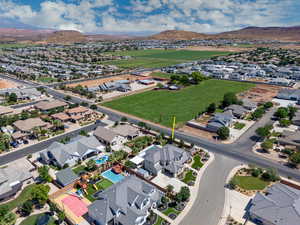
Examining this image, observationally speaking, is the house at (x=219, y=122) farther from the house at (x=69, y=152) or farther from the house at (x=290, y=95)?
the house at (x=290, y=95)

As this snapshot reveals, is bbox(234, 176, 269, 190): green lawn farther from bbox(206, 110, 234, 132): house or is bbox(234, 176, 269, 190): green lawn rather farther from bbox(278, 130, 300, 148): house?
bbox(206, 110, 234, 132): house

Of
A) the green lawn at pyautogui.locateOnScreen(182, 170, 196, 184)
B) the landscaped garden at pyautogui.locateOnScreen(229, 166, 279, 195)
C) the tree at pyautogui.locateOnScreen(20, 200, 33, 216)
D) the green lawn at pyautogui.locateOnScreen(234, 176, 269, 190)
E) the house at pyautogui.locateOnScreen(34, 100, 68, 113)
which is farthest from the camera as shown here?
the house at pyautogui.locateOnScreen(34, 100, 68, 113)

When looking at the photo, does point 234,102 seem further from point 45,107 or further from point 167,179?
point 45,107

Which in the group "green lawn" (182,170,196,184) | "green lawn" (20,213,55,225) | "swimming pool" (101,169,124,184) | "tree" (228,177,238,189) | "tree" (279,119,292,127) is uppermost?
"tree" (279,119,292,127)

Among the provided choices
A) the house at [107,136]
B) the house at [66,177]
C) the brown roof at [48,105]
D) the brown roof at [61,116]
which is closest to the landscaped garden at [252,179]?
the house at [107,136]

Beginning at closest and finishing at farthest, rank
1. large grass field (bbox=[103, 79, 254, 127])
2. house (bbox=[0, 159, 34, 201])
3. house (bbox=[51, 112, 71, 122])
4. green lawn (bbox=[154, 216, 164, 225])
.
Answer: green lawn (bbox=[154, 216, 164, 225])
house (bbox=[0, 159, 34, 201])
house (bbox=[51, 112, 71, 122])
large grass field (bbox=[103, 79, 254, 127])

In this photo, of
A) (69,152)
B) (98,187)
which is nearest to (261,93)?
(98,187)

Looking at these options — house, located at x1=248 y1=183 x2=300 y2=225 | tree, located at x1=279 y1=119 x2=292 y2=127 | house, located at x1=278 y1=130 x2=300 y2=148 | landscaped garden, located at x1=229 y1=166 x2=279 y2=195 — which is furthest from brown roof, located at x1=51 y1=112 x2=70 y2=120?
tree, located at x1=279 y1=119 x2=292 y2=127

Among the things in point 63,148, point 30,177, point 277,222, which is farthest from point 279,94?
point 30,177
